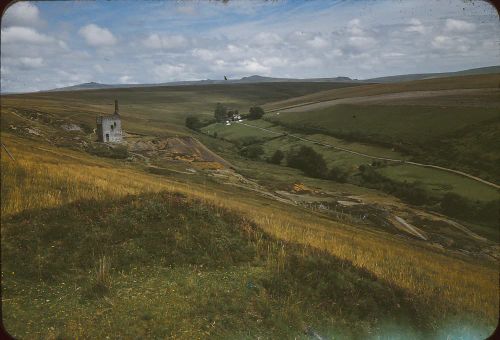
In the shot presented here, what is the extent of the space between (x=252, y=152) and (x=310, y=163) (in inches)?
480

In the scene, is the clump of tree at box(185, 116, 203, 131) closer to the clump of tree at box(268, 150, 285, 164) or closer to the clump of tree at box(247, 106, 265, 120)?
the clump of tree at box(268, 150, 285, 164)

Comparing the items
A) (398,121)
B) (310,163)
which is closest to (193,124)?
(310,163)

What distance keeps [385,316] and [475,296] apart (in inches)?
131

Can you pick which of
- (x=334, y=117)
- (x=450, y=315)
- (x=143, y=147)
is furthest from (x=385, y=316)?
(x=334, y=117)

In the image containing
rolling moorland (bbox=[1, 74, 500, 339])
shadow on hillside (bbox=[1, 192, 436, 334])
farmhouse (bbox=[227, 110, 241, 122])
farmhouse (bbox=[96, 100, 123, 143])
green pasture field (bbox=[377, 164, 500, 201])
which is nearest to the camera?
rolling moorland (bbox=[1, 74, 500, 339])

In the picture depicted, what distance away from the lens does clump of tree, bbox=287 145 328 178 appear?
42700 millimetres

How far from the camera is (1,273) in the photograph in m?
6.22

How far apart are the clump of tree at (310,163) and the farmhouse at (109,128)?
28.7 metres

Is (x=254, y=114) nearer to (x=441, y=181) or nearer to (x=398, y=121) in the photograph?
(x=441, y=181)

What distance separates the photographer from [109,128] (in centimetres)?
1427

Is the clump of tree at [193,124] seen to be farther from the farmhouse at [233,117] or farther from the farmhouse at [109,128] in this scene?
the farmhouse at [109,128]

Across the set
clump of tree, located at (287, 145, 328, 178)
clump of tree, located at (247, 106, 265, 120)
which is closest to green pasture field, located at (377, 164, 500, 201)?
clump of tree, located at (287, 145, 328, 178)

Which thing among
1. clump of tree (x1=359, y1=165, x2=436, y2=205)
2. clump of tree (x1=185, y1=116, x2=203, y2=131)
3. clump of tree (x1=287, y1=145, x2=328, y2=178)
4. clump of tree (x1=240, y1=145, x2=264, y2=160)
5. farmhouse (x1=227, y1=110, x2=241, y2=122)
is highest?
farmhouse (x1=227, y1=110, x2=241, y2=122)

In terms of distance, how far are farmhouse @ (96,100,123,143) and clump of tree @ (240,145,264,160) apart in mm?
16179
